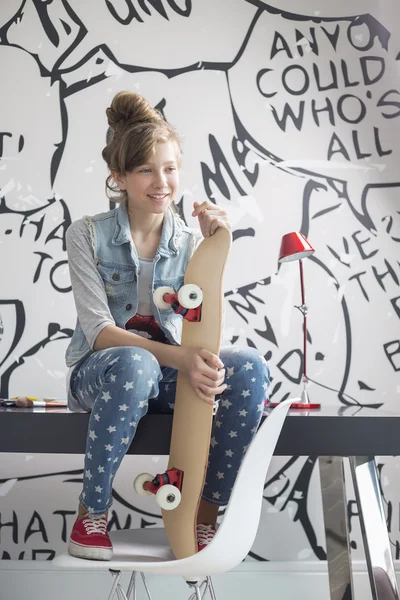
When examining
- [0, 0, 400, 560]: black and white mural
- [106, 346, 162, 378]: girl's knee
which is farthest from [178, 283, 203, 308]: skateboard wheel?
[0, 0, 400, 560]: black and white mural

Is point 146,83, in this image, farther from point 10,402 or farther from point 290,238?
point 10,402

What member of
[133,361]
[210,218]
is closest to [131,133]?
[210,218]

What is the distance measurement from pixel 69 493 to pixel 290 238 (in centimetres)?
102

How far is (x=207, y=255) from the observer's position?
135 centimetres

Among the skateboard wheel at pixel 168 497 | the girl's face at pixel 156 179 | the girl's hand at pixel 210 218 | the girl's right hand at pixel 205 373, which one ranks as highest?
the girl's face at pixel 156 179

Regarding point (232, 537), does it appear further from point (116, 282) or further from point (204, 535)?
point (116, 282)

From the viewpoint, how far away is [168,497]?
128cm

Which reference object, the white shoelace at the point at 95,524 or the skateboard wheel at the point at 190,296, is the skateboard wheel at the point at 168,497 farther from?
the skateboard wheel at the point at 190,296

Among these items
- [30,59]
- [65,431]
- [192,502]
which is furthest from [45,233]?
[192,502]

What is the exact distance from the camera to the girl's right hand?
4.29 ft

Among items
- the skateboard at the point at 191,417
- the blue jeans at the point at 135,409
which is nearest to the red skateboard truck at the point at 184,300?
the skateboard at the point at 191,417

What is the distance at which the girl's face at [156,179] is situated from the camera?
159 centimetres

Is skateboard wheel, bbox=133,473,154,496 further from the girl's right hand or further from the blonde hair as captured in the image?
the blonde hair

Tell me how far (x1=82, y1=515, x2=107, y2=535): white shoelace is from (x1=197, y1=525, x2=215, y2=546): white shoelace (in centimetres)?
18
